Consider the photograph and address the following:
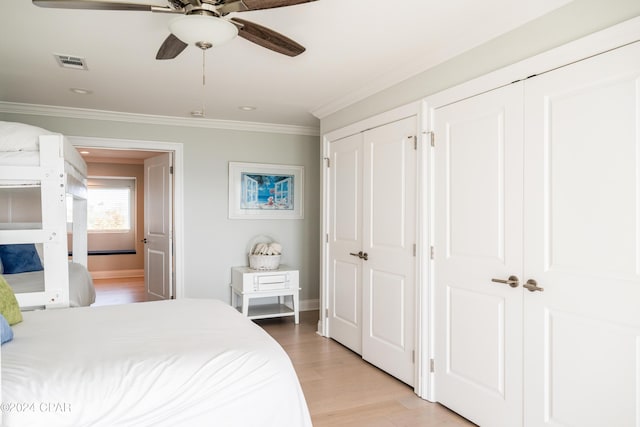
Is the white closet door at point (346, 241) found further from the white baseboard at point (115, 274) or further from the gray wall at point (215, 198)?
the white baseboard at point (115, 274)

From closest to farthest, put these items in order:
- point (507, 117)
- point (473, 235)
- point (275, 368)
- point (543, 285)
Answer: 1. point (275, 368)
2. point (543, 285)
3. point (507, 117)
4. point (473, 235)

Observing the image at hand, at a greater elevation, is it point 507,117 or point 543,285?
point 507,117

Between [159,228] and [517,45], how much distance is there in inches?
171

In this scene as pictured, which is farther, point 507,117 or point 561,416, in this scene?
point 507,117

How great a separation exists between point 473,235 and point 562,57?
1.06 metres

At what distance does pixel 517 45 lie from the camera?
2.35 metres

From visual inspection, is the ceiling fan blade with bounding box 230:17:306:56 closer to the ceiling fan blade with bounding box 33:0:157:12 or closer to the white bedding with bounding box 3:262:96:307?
the ceiling fan blade with bounding box 33:0:157:12

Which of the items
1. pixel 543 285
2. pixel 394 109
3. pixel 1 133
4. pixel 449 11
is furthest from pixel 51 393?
pixel 394 109

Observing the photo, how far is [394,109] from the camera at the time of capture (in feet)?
11.0

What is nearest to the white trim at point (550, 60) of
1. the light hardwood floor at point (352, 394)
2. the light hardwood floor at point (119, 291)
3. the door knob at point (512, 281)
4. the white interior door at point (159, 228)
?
the door knob at point (512, 281)

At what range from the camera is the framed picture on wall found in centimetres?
521

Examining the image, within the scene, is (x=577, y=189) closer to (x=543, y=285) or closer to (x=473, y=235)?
(x=543, y=285)

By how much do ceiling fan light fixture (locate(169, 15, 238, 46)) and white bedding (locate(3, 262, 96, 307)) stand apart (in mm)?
2158

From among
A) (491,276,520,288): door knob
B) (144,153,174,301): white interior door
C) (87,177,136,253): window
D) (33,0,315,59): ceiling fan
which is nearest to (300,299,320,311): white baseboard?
(144,153,174,301): white interior door
